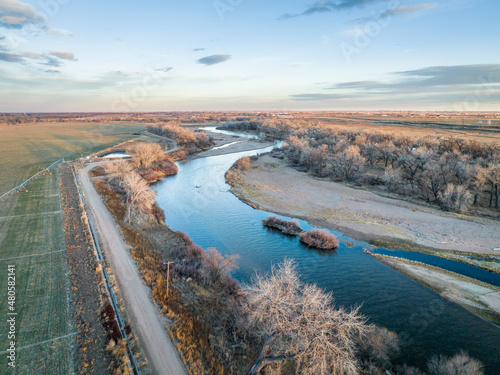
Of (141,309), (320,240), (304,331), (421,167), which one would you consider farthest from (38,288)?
(421,167)

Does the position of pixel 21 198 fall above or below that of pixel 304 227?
above

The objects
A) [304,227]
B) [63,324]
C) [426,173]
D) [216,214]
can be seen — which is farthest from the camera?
[426,173]

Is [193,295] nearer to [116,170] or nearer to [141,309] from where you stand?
[141,309]

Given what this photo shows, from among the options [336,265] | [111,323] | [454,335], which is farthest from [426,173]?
[111,323]

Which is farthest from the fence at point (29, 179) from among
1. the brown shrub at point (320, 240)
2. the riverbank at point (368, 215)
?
the brown shrub at point (320, 240)

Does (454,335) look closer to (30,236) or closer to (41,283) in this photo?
(41,283)

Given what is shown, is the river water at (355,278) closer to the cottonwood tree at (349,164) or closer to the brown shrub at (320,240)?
the brown shrub at (320,240)

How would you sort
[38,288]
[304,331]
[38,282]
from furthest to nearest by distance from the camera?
1. [38,282]
2. [38,288]
3. [304,331]
